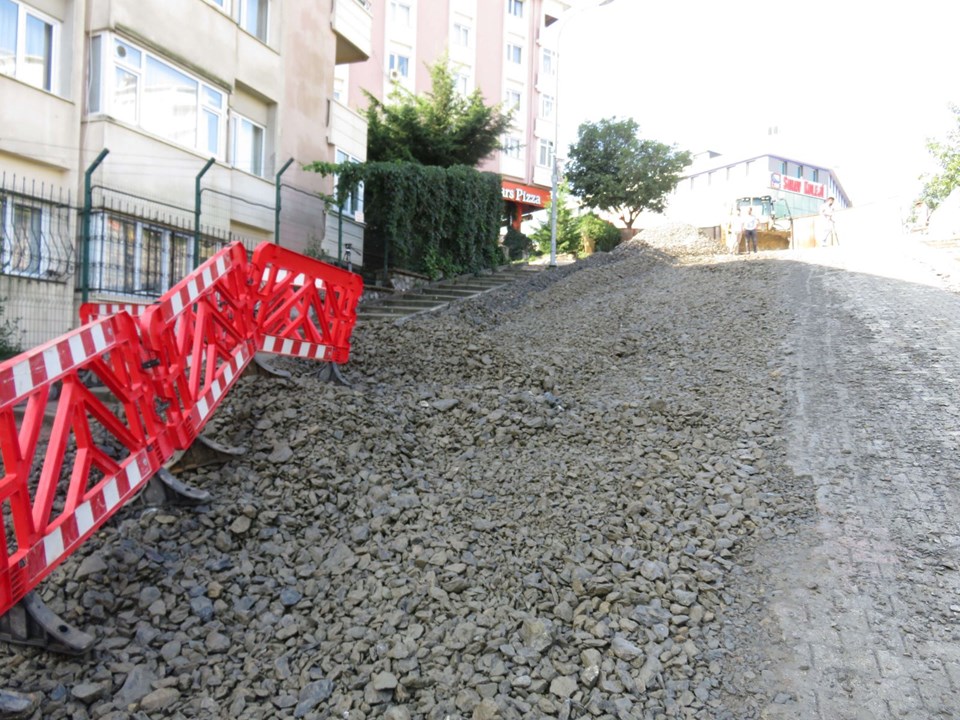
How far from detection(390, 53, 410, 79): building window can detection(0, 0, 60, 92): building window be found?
25.6 m

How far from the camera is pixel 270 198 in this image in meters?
16.2

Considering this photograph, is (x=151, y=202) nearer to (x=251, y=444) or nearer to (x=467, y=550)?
(x=251, y=444)

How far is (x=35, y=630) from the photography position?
3.77 metres

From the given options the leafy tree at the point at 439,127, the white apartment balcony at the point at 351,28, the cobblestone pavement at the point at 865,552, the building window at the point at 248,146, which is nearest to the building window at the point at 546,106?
the leafy tree at the point at 439,127

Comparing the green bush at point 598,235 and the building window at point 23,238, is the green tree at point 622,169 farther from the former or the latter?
the building window at point 23,238

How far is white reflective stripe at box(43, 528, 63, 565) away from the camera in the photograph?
3607 millimetres

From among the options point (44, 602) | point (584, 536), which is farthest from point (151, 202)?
point (584, 536)

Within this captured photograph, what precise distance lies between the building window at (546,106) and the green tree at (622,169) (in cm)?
985

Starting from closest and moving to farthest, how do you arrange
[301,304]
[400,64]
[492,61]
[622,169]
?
[301,304] → [622,169] → [400,64] → [492,61]

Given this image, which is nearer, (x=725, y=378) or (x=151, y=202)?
(x=725, y=378)

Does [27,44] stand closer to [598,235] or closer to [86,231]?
[86,231]

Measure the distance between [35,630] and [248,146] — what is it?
46.8 ft

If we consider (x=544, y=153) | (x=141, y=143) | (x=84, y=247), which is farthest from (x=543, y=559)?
(x=544, y=153)

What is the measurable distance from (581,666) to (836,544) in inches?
87.6
